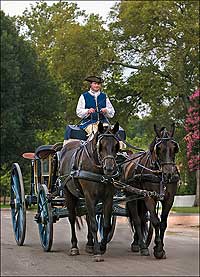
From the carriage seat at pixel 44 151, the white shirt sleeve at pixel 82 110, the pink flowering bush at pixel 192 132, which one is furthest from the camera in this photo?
the pink flowering bush at pixel 192 132

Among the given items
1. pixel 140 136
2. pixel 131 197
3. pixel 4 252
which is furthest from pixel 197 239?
pixel 131 197

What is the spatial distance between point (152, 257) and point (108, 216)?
65 cm

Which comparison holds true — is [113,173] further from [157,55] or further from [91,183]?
[157,55]

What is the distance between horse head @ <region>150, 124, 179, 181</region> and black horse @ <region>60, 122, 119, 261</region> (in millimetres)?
310

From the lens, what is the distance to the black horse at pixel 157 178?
17.3 ft

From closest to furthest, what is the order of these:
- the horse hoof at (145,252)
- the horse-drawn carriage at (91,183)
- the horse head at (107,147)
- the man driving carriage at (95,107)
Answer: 1. the horse head at (107,147)
2. the horse-drawn carriage at (91,183)
3. the horse hoof at (145,252)
4. the man driving carriage at (95,107)

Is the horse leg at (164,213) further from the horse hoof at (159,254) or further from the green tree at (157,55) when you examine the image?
the green tree at (157,55)

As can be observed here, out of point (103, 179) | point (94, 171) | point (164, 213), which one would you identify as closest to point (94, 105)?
point (94, 171)

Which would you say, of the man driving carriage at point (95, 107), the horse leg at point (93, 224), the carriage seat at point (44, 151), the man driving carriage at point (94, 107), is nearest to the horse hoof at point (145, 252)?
the horse leg at point (93, 224)

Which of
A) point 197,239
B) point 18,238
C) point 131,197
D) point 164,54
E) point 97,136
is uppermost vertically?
point 164,54

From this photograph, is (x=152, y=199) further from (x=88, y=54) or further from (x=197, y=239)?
(x=197, y=239)

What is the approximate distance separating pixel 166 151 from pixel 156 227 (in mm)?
670

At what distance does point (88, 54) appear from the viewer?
770 cm

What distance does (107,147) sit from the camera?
525 centimetres
